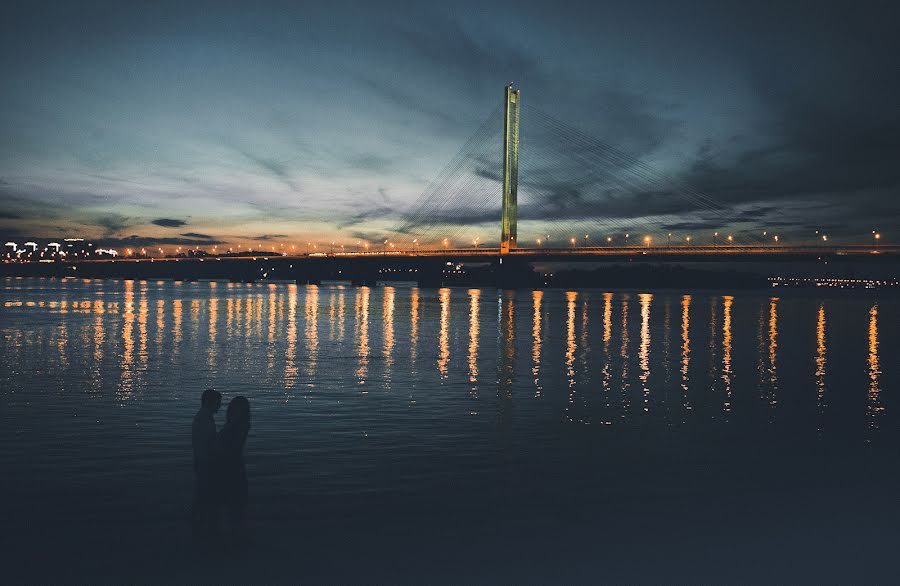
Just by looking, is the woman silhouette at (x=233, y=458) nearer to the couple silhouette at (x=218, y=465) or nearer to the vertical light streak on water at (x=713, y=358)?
the couple silhouette at (x=218, y=465)

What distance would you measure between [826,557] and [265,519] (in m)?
6.34

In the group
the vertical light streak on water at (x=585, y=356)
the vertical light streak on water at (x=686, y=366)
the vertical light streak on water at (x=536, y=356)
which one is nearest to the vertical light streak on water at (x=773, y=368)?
the vertical light streak on water at (x=686, y=366)

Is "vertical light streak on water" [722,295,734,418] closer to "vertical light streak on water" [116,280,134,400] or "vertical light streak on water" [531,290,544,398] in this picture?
"vertical light streak on water" [531,290,544,398]

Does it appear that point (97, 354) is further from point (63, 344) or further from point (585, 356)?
point (585, 356)

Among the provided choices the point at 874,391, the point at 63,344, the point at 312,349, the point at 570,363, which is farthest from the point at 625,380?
the point at 63,344

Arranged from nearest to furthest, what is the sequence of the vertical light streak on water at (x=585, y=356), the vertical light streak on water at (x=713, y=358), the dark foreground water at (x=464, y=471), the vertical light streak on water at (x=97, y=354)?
1. the dark foreground water at (x=464, y=471)
2. the vertical light streak on water at (x=97, y=354)
3. the vertical light streak on water at (x=585, y=356)
4. the vertical light streak on water at (x=713, y=358)

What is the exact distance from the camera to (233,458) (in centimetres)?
795

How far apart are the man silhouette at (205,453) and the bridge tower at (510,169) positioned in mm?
96975

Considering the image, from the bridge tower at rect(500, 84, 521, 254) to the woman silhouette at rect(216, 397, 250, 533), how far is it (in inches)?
3819

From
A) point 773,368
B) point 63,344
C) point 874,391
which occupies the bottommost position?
point 874,391

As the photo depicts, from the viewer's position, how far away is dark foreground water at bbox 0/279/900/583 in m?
7.95

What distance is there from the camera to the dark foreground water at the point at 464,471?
7945 millimetres

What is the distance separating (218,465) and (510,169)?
101648 mm

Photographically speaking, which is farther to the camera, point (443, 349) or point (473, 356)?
point (443, 349)
